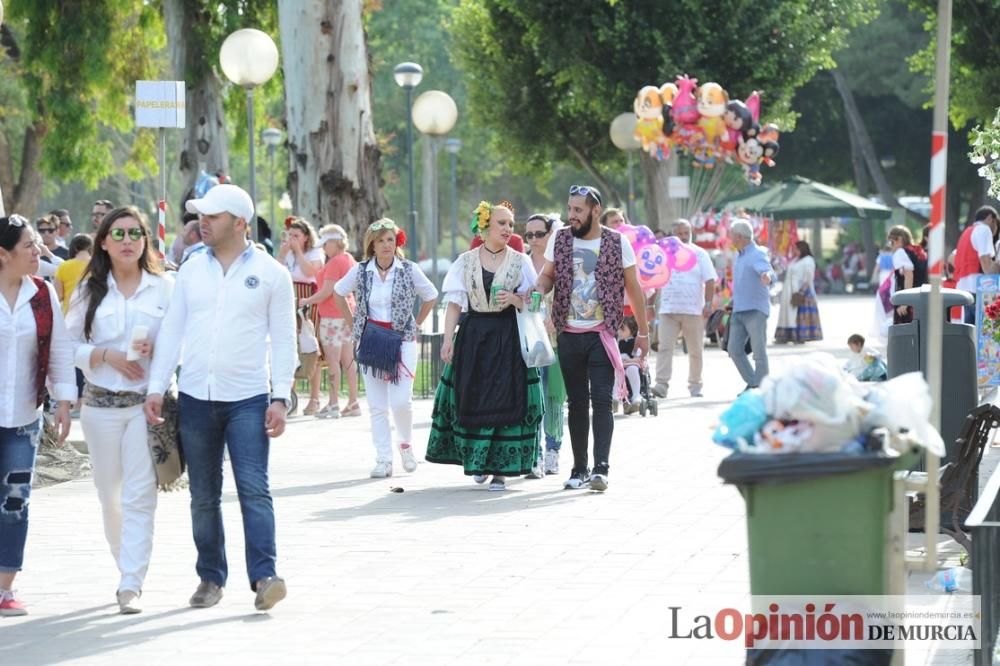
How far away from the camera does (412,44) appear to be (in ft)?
212

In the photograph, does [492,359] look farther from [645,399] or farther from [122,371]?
[645,399]

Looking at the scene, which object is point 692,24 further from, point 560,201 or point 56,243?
point 560,201

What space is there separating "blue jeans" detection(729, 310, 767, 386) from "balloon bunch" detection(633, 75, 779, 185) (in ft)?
33.9

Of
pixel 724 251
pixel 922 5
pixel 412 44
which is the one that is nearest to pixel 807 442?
pixel 724 251

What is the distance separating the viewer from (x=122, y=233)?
754 cm

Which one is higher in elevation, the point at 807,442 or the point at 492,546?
the point at 807,442

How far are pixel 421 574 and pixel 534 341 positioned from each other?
306cm

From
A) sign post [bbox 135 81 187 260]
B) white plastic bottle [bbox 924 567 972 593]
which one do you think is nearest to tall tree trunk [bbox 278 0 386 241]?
sign post [bbox 135 81 187 260]

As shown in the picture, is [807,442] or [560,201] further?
[560,201]

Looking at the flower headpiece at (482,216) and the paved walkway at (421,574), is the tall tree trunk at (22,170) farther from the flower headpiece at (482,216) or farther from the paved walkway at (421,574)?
the flower headpiece at (482,216)

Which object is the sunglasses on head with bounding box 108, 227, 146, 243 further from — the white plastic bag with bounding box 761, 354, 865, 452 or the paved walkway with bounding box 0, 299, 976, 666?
the white plastic bag with bounding box 761, 354, 865, 452

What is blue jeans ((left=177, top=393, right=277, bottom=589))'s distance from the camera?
735 cm

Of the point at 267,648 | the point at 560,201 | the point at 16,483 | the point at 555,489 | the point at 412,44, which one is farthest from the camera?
the point at 560,201

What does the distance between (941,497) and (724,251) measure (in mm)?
19713
